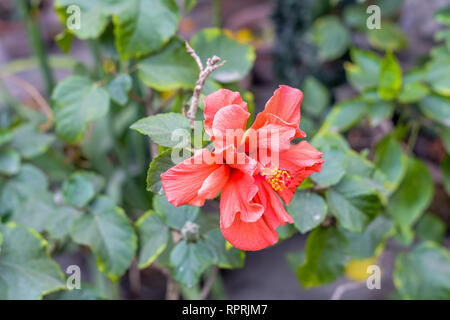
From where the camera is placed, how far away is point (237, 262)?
23.0 inches

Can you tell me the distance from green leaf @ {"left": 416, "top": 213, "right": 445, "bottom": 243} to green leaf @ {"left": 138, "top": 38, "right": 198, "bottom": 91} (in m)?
0.78

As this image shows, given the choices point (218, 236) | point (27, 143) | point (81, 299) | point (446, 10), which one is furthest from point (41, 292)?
point (446, 10)

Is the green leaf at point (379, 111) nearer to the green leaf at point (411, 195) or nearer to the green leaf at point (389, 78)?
the green leaf at point (389, 78)

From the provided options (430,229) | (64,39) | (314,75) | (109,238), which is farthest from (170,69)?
(430,229)

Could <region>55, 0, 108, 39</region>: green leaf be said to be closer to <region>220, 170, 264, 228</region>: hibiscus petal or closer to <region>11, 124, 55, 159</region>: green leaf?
<region>11, 124, 55, 159</region>: green leaf

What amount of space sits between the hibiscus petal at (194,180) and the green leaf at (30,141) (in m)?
0.54

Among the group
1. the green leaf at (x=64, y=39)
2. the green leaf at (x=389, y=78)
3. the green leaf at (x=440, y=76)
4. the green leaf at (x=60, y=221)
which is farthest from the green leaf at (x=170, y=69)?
the green leaf at (x=440, y=76)

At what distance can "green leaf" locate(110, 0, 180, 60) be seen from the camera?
0.65 m

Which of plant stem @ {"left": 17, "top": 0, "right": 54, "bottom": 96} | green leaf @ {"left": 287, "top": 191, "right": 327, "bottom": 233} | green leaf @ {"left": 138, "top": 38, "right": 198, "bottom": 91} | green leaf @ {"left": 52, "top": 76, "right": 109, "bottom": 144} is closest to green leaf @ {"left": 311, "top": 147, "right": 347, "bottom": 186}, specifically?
green leaf @ {"left": 287, "top": 191, "right": 327, "bottom": 233}

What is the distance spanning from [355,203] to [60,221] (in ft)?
1.54

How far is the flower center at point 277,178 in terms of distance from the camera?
1.28ft

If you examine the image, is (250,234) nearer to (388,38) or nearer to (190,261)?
(190,261)

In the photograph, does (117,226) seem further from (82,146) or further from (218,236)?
(82,146)

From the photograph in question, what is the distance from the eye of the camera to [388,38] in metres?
1.31
